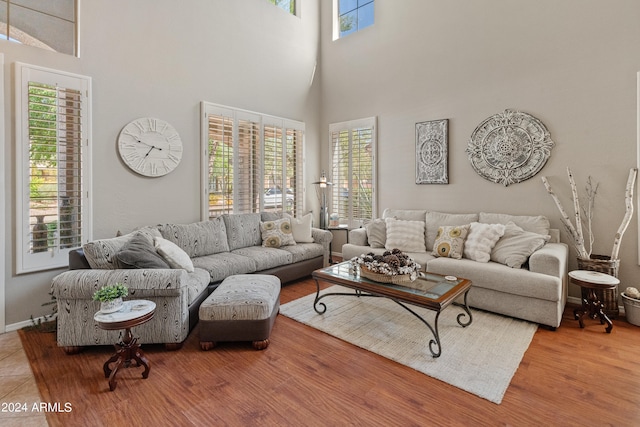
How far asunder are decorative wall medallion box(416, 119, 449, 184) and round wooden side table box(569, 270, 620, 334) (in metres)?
1.96

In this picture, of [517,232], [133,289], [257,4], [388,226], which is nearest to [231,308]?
[133,289]

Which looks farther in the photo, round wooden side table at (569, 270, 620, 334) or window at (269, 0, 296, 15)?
window at (269, 0, 296, 15)

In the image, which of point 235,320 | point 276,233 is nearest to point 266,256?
point 276,233

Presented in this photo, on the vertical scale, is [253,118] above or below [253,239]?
above

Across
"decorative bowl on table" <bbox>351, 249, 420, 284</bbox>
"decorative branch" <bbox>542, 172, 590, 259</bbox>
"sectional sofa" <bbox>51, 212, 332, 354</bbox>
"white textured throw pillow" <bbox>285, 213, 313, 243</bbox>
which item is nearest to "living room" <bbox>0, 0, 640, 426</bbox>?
"decorative branch" <bbox>542, 172, 590, 259</bbox>

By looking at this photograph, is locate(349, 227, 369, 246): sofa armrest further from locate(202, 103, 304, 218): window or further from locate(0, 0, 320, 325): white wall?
locate(0, 0, 320, 325): white wall

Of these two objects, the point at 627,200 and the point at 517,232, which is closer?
the point at 627,200

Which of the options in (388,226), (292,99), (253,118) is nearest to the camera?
(388,226)

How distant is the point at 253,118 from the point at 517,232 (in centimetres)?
383

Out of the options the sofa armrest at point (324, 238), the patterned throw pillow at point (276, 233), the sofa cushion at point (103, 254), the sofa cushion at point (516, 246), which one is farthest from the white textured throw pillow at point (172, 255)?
the sofa cushion at point (516, 246)

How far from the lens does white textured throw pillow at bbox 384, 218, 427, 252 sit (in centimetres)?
411

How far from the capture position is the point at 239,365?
2.34m

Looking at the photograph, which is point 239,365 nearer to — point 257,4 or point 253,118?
point 253,118

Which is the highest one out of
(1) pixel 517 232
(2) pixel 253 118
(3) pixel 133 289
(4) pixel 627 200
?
(2) pixel 253 118
